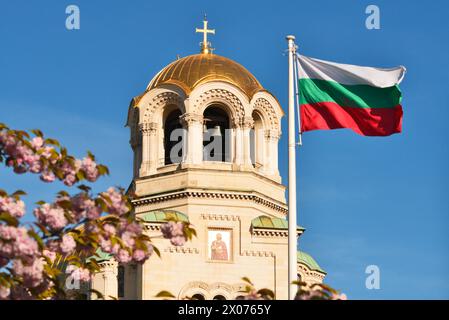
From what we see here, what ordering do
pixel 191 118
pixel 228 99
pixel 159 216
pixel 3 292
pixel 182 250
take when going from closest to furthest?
1. pixel 3 292
2. pixel 182 250
3. pixel 159 216
4. pixel 191 118
5. pixel 228 99

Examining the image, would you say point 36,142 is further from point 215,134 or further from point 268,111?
point 268,111

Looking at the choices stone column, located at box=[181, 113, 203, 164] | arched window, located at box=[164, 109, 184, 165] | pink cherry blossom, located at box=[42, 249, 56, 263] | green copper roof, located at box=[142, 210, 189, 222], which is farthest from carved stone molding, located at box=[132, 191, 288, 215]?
pink cherry blossom, located at box=[42, 249, 56, 263]

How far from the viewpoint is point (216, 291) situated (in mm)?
47812

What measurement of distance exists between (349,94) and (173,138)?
19423 millimetres

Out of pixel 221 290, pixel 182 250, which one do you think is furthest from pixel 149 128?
pixel 221 290

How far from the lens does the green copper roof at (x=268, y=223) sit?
48906mm

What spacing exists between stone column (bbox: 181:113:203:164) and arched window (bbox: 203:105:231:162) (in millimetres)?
1115

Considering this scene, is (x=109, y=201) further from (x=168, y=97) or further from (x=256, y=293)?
(x=168, y=97)

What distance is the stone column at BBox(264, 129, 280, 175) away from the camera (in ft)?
166

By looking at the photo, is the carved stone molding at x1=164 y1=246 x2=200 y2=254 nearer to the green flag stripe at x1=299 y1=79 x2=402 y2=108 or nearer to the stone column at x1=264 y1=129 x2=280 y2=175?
the stone column at x1=264 y1=129 x2=280 y2=175

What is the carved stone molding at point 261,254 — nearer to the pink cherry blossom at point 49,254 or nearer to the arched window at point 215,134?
the arched window at point 215,134

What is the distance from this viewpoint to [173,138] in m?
50.5
